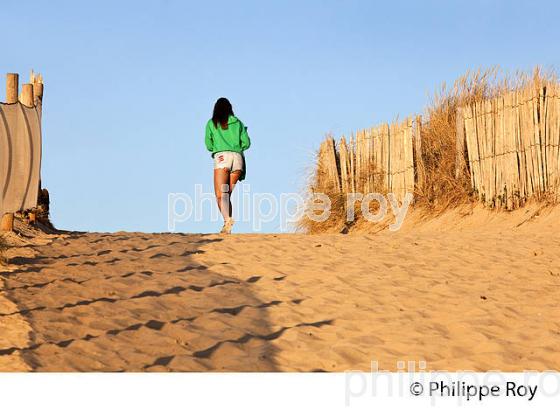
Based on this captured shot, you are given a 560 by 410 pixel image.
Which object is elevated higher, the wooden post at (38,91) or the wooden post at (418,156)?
the wooden post at (38,91)

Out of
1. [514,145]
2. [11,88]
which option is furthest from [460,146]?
[11,88]

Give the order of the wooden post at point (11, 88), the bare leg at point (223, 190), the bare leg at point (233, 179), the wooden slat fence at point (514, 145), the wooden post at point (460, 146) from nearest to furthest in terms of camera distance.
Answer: the wooden post at point (11, 88), the bare leg at point (223, 190), the bare leg at point (233, 179), the wooden slat fence at point (514, 145), the wooden post at point (460, 146)

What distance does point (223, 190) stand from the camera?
11.9 meters

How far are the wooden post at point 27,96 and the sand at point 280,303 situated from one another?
181cm

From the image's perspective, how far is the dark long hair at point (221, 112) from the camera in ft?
39.1

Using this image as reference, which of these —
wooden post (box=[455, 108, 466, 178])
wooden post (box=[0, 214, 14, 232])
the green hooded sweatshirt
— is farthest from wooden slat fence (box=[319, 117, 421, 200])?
wooden post (box=[0, 214, 14, 232])

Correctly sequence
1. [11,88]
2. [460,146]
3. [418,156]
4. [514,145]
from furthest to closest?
[418,156]
[460,146]
[514,145]
[11,88]

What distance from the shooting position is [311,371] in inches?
240

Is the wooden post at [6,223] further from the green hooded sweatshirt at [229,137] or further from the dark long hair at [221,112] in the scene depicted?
the dark long hair at [221,112]

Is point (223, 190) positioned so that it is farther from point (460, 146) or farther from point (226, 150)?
point (460, 146)

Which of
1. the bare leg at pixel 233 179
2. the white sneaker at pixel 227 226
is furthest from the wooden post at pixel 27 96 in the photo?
the white sneaker at pixel 227 226

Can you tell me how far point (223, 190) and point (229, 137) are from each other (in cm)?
67

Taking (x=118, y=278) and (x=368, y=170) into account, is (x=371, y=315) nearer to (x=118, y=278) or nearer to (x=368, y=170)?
(x=118, y=278)
